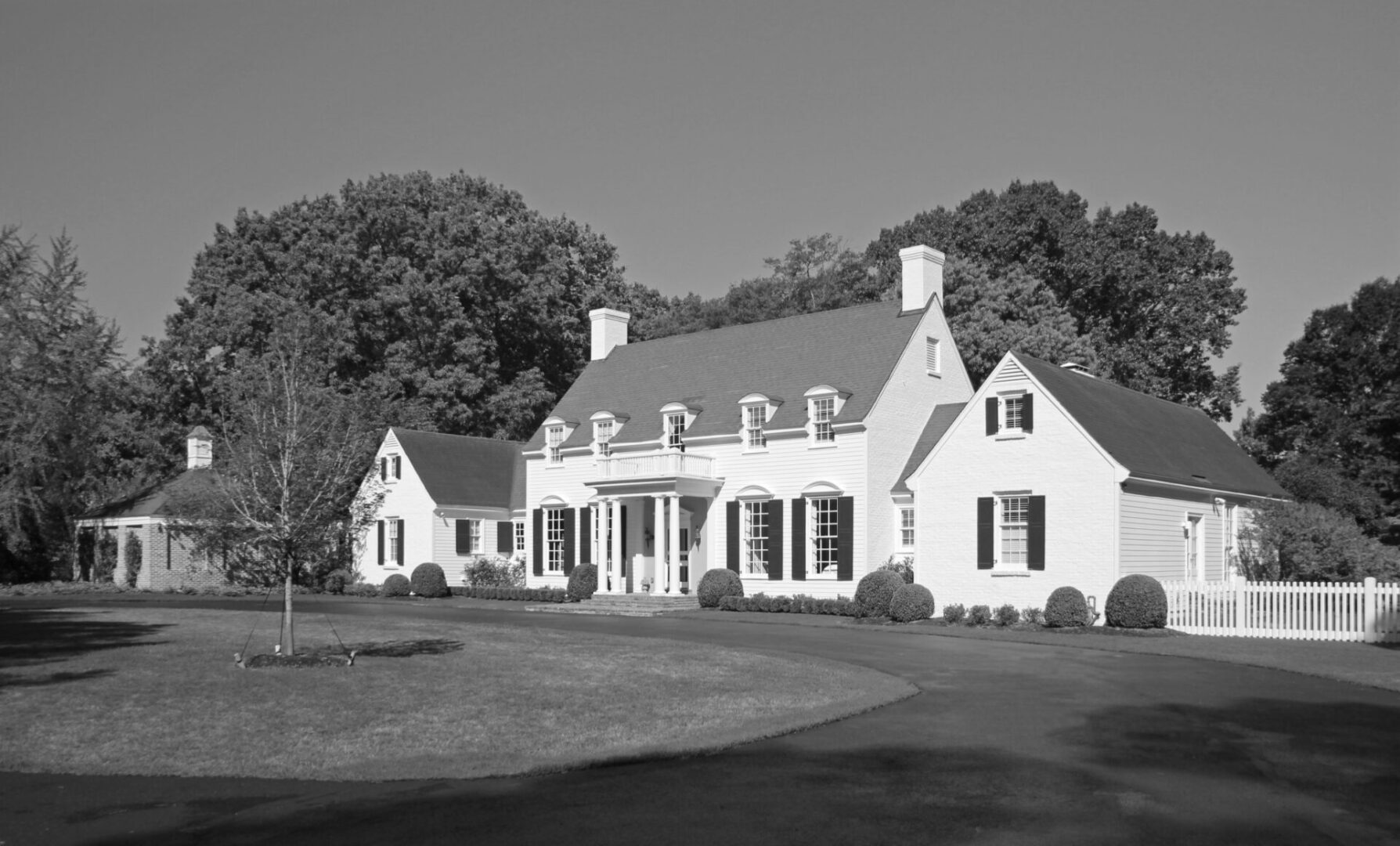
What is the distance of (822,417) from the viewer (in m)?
35.9

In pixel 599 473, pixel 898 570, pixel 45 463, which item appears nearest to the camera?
Answer: pixel 898 570

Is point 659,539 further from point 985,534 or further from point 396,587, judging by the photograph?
point 396,587

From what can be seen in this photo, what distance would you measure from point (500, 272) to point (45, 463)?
20.2m

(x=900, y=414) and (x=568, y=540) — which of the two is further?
(x=568, y=540)

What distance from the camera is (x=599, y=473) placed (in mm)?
41094

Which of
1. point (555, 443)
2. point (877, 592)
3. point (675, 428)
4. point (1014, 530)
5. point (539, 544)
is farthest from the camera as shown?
point (555, 443)

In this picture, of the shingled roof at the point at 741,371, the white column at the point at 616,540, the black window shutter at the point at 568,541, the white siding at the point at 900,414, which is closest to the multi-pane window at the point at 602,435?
the shingled roof at the point at 741,371

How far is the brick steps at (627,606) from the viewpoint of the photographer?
1369 inches

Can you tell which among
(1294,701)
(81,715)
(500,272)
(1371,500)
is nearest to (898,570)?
(1294,701)

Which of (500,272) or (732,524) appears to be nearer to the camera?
(732,524)

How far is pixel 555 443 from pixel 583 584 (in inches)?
252

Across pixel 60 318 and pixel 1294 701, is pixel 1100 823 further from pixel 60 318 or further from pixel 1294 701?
pixel 60 318

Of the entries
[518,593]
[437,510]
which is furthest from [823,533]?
[437,510]

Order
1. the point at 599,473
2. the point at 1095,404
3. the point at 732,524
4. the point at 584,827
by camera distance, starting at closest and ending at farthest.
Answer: the point at 584,827
the point at 1095,404
the point at 732,524
the point at 599,473
